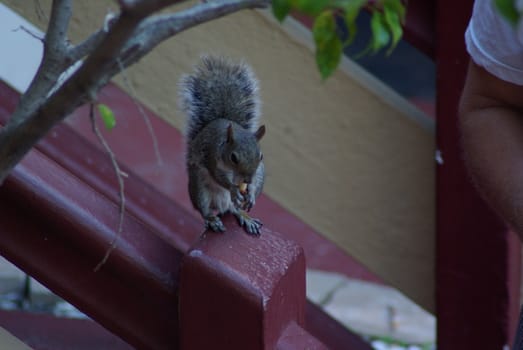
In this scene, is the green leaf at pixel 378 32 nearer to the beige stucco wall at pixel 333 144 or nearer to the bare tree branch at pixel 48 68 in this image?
the bare tree branch at pixel 48 68

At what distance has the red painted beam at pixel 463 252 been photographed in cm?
158

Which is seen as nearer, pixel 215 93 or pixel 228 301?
pixel 228 301

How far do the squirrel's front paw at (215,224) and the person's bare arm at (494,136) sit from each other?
33 centimetres

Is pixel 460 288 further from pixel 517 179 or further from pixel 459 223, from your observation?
pixel 517 179

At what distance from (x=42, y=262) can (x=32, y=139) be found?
0.22m

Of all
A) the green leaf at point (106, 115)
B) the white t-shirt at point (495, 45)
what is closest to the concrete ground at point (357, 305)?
the white t-shirt at point (495, 45)

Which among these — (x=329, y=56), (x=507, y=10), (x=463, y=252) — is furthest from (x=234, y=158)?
(x=507, y=10)

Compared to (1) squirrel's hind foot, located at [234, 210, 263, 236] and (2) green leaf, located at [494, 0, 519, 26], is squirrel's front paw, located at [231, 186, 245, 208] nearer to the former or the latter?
(1) squirrel's hind foot, located at [234, 210, 263, 236]

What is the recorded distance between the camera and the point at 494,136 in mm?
1154

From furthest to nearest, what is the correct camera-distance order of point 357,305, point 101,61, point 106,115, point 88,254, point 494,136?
point 357,305
point 494,136
point 88,254
point 106,115
point 101,61

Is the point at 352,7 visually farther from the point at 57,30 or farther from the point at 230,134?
the point at 230,134

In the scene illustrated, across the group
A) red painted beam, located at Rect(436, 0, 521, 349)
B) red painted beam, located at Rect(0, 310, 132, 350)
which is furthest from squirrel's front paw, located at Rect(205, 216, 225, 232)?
red painted beam, located at Rect(436, 0, 521, 349)

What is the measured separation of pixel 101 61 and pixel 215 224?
0.43 m

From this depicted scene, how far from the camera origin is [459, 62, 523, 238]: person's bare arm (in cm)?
111
